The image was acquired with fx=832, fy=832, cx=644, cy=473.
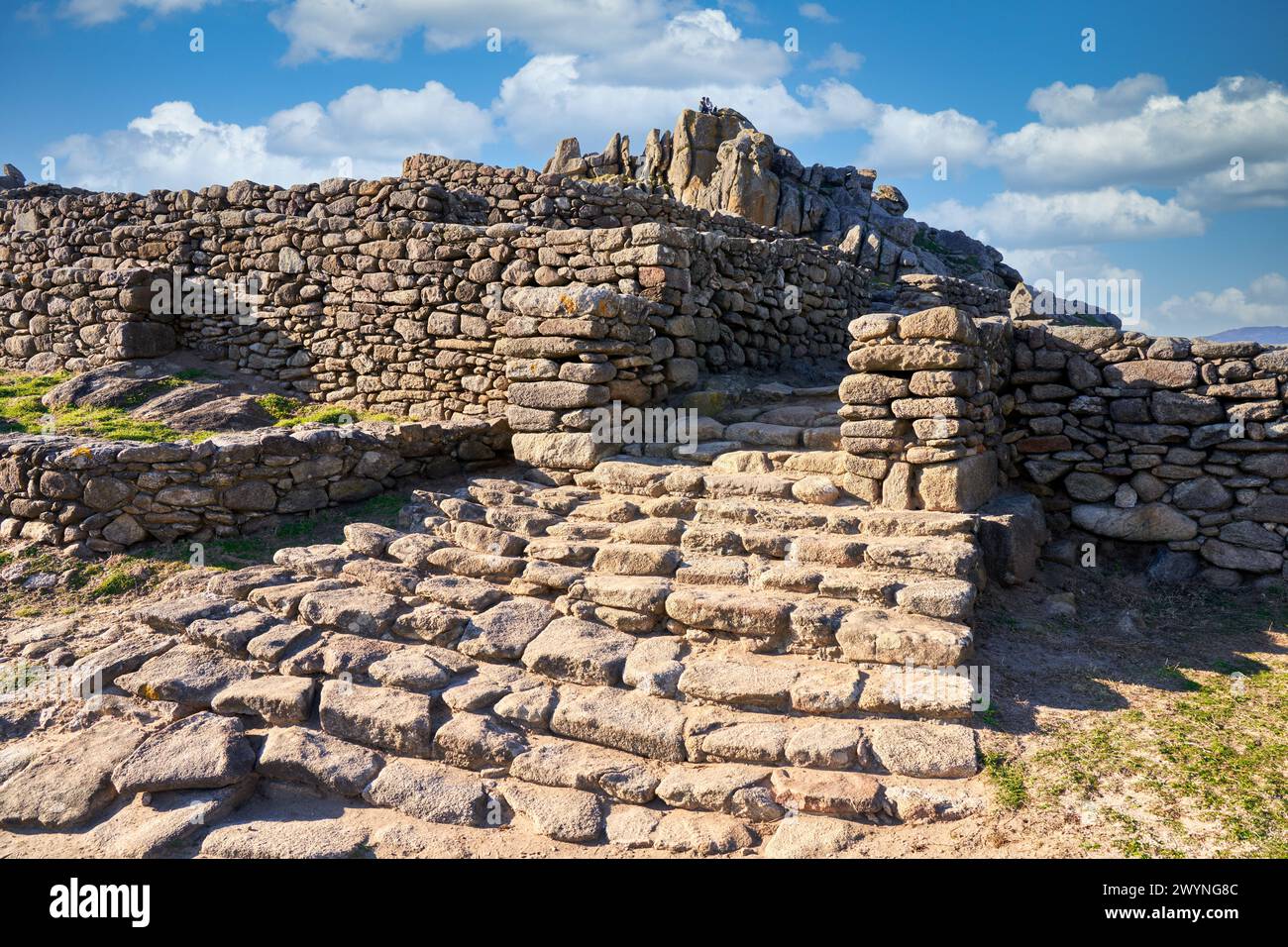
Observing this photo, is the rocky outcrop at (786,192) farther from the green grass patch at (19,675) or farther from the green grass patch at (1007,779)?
the green grass patch at (19,675)

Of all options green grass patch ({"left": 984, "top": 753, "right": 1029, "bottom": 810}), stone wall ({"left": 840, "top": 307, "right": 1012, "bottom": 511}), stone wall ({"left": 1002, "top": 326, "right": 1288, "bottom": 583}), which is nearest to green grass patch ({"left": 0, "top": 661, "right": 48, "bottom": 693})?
stone wall ({"left": 840, "top": 307, "right": 1012, "bottom": 511})

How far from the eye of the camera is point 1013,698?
5.46m

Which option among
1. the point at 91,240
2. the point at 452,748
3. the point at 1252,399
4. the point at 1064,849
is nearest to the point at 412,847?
the point at 452,748

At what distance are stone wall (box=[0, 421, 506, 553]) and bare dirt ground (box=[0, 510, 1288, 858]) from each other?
113 cm

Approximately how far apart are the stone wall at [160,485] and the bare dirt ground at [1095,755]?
1128mm

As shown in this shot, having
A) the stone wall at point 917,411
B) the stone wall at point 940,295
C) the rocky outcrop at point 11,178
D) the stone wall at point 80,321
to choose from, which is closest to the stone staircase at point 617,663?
the stone wall at point 917,411

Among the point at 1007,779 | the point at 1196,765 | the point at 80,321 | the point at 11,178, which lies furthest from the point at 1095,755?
the point at 11,178

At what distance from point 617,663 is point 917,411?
3.27 meters

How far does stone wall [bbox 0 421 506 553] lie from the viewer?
829cm

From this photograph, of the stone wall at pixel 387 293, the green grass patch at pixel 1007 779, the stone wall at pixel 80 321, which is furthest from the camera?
the stone wall at pixel 80 321

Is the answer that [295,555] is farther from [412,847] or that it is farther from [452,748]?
[412,847]

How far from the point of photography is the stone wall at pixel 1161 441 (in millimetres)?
7559

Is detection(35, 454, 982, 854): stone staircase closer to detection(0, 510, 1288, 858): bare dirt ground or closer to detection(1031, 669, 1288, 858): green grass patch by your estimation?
detection(0, 510, 1288, 858): bare dirt ground

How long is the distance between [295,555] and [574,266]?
14.9ft
